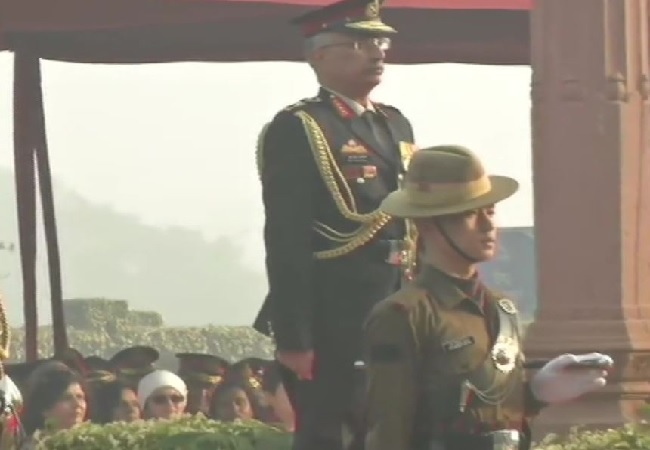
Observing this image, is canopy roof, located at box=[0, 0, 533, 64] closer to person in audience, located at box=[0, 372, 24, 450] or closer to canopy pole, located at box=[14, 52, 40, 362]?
canopy pole, located at box=[14, 52, 40, 362]

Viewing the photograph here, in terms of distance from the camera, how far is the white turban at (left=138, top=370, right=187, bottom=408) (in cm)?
1279

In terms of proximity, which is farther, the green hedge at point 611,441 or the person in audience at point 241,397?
the person in audience at point 241,397

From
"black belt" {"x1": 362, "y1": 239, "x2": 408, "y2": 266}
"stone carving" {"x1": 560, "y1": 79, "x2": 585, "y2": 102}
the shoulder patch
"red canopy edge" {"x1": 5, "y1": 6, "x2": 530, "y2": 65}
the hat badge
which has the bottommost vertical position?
"black belt" {"x1": 362, "y1": 239, "x2": 408, "y2": 266}

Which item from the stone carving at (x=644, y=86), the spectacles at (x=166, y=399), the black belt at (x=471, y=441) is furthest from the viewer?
the spectacles at (x=166, y=399)

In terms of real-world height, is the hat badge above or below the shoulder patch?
above

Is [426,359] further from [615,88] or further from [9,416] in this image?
[615,88]

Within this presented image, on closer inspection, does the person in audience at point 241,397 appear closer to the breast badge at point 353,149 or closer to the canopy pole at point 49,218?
the canopy pole at point 49,218

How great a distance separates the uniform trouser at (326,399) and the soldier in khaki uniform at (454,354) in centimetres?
159

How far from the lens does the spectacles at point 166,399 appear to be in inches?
495

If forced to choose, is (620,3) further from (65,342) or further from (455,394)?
(65,342)

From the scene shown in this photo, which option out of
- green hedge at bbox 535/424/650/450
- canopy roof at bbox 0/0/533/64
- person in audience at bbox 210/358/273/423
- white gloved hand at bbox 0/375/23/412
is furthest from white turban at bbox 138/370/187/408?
white gloved hand at bbox 0/375/23/412

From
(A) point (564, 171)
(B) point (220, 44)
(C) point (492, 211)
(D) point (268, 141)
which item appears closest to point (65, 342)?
(B) point (220, 44)

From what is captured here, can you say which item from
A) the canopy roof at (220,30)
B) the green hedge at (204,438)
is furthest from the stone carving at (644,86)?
the canopy roof at (220,30)

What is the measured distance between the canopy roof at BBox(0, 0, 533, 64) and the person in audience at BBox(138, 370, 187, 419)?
2129 millimetres
